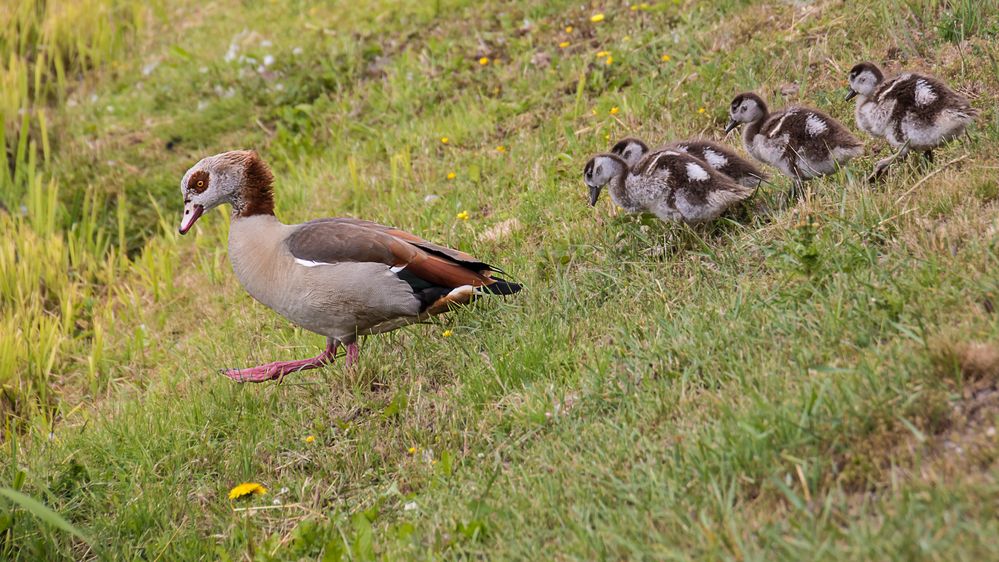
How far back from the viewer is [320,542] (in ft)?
13.4

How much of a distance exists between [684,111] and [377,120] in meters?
3.06

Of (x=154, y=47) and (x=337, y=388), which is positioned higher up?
(x=154, y=47)

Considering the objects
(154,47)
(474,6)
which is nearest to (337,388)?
(474,6)

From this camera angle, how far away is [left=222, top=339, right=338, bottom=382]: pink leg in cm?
537

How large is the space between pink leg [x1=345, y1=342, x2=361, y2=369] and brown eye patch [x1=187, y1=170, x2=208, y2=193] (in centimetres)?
135

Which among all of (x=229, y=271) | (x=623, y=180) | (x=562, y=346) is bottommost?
(x=229, y=271)

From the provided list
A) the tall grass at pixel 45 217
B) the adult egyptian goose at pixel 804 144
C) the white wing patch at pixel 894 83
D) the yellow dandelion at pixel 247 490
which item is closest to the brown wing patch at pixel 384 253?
the yellow dandelion at pixel 247 490

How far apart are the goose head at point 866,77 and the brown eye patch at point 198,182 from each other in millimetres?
3733

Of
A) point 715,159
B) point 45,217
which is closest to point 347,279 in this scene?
point 715,159

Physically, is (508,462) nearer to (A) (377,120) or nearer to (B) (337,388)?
(B) (337,388)

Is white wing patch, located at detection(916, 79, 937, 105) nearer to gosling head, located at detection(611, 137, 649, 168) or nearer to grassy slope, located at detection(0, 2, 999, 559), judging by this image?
grassy slope, located at detection(0, 2, 999, 559)

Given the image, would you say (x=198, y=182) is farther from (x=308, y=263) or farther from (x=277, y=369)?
(x=277, y=369)

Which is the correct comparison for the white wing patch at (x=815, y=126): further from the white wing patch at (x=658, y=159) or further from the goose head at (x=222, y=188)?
the goose head at (x=222, y=188)

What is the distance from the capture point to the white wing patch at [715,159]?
5.31m
